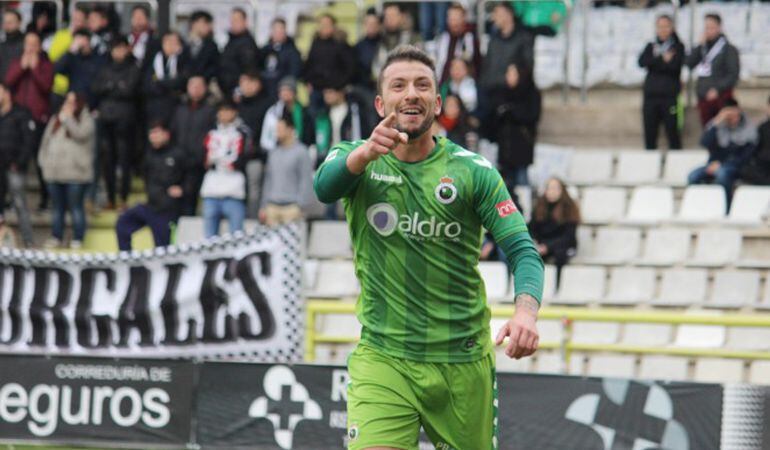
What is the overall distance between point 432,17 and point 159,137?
11.8 ft

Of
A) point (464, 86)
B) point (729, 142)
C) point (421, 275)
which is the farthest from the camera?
point (464, 86)

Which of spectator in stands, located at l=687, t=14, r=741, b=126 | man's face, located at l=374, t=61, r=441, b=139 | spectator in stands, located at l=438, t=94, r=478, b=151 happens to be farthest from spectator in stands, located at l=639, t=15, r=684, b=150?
man's face, located at l=374, t=61, r=441, b=139

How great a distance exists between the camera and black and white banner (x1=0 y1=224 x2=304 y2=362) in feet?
37.8

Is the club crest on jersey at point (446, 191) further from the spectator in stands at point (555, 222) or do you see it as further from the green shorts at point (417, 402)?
the spectator in stands at point (555, 222)

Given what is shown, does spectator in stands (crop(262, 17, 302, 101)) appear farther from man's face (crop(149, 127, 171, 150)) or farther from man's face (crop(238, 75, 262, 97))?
man's face (crop(149, 127, 171, 150))

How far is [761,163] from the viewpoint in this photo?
50.5ft

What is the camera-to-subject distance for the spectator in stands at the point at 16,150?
16.9 meters

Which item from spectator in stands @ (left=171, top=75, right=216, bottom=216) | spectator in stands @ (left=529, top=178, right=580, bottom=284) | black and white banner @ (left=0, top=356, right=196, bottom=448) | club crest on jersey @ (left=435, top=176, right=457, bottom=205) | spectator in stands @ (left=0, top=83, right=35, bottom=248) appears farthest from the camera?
spectator in stands @ (left=0, top=83, right=35, bottom=248)

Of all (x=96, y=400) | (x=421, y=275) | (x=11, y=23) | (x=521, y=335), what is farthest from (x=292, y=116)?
(x=521, y=335)

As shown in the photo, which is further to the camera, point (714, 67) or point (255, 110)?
point (255, 110)

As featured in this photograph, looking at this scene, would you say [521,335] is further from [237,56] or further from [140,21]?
[140,21]

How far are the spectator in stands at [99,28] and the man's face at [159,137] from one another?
7.67 ft

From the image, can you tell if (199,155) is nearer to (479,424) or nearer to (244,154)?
(244,154)

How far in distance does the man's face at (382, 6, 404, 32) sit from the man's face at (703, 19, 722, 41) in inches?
131
